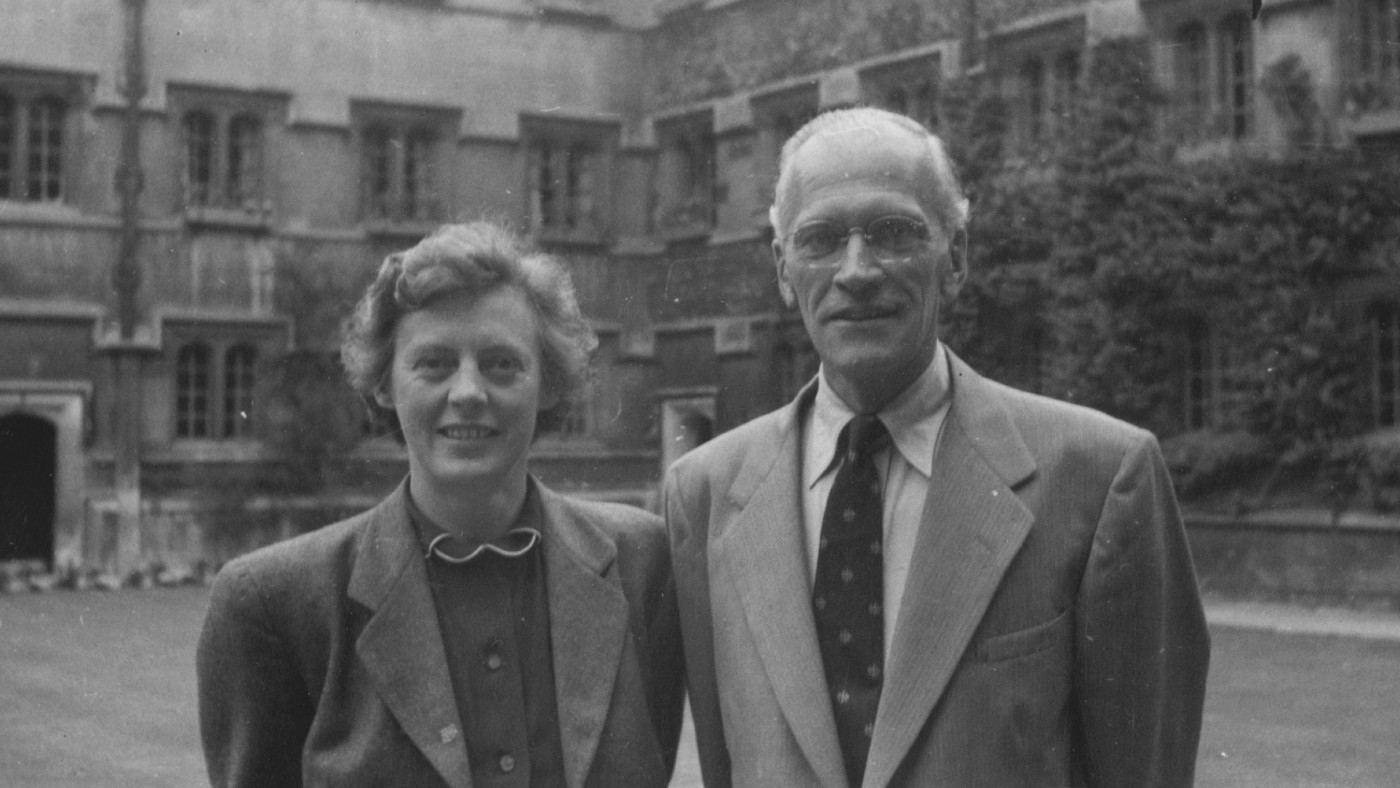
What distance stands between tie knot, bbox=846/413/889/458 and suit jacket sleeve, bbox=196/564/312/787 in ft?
3.39

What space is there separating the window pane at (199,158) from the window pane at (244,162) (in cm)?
24

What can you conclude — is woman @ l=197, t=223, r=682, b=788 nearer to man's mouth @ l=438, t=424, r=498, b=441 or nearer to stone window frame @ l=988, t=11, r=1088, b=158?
man's mouth @ l=438, t=424, r=498, b=441

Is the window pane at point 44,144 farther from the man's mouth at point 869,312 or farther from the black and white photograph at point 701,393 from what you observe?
the man's mouth at point 869,312

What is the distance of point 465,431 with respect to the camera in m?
2.80

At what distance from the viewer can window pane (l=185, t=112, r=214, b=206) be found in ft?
66.8

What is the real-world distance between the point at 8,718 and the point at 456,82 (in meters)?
14.1

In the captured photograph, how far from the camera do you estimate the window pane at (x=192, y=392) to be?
66.2 feet

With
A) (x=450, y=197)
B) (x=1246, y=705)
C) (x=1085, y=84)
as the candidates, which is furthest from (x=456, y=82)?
(x=1246, y=705)

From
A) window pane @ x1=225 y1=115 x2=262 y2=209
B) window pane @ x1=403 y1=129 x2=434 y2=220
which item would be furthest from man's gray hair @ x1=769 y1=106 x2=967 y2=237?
window pane @ x1=403 y1=129 x2=434 y2=220

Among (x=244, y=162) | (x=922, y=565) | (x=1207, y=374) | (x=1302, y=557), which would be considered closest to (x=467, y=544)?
(x=922, y=565)

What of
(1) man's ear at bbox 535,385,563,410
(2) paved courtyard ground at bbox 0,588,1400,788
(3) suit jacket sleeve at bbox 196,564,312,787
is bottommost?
(2) paved courtyard ground at bbox 0,588,1400,788

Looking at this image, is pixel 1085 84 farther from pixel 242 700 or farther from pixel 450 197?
pixel 242 700

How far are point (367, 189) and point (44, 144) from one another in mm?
4039

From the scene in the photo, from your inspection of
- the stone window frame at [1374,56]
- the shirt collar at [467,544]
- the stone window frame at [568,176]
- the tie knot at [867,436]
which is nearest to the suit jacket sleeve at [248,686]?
the shirt collar at [467,544]
